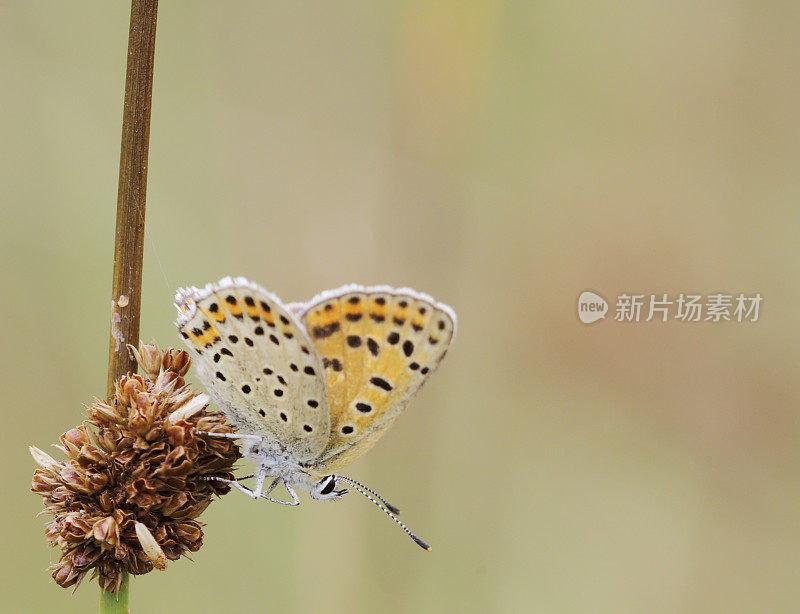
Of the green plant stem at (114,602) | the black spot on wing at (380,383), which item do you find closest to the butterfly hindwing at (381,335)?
the black spot on wing at (380,383)

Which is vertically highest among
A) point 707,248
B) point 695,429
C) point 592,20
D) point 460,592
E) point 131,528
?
point 592,20

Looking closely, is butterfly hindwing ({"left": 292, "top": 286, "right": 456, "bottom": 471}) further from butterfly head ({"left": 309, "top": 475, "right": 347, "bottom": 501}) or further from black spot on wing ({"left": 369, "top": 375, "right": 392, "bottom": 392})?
butterfly head ({"left": 309, "top": 475, "right": 347, "bottom": 501})

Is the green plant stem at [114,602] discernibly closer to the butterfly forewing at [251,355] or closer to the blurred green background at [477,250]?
the butterfly forewing at [251,355]

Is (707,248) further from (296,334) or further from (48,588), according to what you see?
(48,588)

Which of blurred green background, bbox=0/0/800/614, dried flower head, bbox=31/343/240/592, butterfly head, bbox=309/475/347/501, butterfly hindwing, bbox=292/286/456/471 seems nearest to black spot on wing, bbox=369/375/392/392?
Answer: butterfly hindwing, bbox=292/286/456/471

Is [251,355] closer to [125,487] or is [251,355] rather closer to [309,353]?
[309,353]

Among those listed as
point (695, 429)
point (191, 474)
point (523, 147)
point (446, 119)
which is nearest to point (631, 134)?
point (523, 147)
